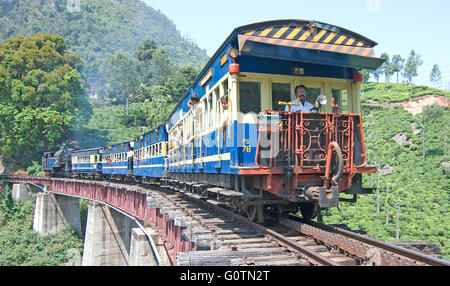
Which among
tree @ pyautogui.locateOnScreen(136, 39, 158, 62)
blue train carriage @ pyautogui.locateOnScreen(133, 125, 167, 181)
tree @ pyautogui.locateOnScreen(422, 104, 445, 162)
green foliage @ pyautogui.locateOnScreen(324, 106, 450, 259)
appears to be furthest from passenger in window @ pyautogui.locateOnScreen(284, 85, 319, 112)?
tree @ pyautogui.locateOnScreen(136, 39, 158, 62)

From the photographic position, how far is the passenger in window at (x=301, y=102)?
24.1ft

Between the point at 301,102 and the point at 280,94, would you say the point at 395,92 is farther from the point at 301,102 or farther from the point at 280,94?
the point at 280,94

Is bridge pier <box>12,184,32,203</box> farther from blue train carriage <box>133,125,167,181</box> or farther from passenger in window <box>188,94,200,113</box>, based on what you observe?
passenger in window <box>188,94,200,113</box>

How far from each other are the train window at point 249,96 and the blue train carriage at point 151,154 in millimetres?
8683

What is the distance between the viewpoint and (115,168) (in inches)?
1031

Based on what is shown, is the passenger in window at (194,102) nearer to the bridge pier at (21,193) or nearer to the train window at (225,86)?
the train window at (225,86)

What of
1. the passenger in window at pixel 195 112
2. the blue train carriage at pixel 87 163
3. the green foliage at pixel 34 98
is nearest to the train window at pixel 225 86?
the passenger in window at pixel 195 112

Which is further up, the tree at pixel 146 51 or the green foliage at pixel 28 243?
the tree at pixel 146 51

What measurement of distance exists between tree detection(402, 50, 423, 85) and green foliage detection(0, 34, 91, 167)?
249ft

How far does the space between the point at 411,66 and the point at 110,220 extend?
285ft

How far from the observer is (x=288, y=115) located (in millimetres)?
6766

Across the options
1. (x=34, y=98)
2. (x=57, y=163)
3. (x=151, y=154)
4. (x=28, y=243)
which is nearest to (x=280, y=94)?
(x=151, y=154)

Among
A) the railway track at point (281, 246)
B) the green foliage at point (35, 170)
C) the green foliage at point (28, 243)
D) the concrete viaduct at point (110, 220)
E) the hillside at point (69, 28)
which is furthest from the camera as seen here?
the hillside at point (69, 28)
